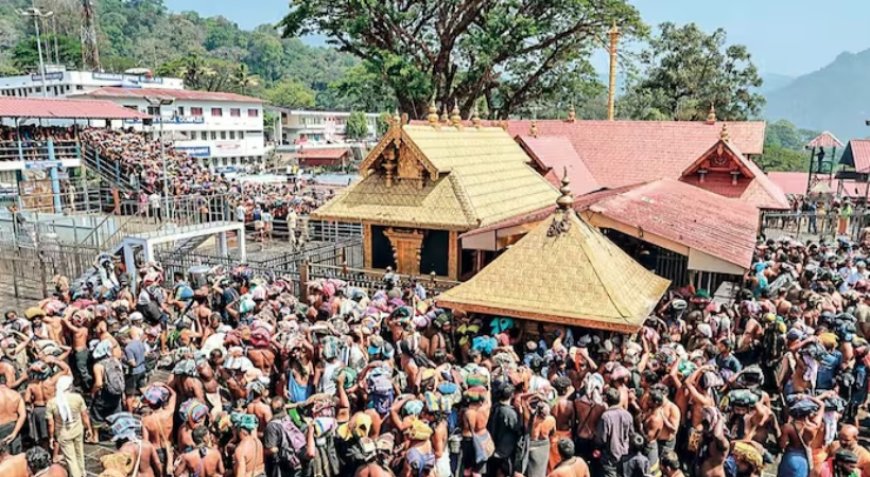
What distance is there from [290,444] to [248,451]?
1.50ft

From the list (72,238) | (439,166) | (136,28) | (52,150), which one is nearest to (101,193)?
(52,150)

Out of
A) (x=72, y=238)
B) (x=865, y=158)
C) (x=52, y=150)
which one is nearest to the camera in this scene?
(x=72, y=238)

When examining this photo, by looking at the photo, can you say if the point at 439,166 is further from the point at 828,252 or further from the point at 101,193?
the point at 101,193

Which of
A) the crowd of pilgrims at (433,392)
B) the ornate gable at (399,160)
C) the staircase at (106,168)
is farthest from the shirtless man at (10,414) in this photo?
the staircase at (106,168)

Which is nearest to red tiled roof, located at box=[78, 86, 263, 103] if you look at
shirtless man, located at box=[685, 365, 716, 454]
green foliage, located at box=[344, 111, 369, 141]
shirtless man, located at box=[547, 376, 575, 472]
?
green foliage, located at box=[344, 111, 369, 141]

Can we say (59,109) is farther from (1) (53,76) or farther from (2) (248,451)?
(1) (53,76)

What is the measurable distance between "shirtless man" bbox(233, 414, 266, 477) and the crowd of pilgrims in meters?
0.02

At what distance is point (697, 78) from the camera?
45.5 m

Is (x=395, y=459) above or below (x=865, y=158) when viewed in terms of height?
below

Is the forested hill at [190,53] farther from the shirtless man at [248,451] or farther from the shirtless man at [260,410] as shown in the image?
the shirtless man at [248,451]

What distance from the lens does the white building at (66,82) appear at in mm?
53156

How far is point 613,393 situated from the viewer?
6.83m

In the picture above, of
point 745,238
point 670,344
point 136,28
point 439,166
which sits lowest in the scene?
point 670,344

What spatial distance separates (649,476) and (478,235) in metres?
7.22
